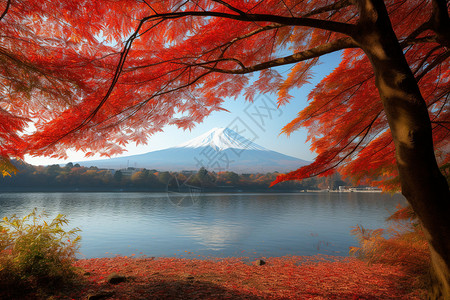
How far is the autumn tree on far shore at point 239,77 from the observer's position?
2.31 m

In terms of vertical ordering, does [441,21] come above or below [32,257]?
above

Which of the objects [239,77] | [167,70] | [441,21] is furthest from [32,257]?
[441,21]

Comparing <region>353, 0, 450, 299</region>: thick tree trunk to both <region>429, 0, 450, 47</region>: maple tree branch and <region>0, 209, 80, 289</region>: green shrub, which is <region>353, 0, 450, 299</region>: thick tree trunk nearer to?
<region>429, 0, 450, 47</region>: maple tree branch

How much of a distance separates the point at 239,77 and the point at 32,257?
174 inches

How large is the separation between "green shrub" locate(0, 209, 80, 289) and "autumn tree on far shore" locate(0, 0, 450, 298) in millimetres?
1263

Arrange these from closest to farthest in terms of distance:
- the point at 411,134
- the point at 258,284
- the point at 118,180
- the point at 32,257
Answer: the point at 411,134 → the point at 32,257 → the point at 258,284 → the point at 118,180

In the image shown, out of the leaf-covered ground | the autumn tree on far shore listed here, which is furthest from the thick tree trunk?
the leaf-covered ground

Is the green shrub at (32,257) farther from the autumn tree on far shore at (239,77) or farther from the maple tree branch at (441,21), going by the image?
the maple tree branch at (441,21)

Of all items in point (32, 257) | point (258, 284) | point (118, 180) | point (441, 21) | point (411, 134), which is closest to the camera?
point (411, 134)

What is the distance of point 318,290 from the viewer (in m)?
3.92

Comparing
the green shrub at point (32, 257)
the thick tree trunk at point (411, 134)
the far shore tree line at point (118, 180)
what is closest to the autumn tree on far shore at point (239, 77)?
the thick tree trunk at point (411, 134)

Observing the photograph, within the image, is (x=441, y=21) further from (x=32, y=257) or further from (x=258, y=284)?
(x=32, y=257)

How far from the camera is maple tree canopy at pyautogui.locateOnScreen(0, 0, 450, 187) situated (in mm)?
3117

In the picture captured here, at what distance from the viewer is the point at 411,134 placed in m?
2.23
